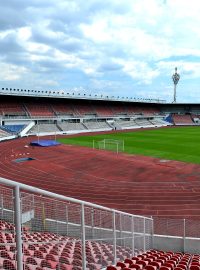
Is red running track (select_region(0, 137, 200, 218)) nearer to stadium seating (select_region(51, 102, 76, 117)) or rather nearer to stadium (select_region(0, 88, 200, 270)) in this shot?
stadium (select_region(0, 88, 200, 270))

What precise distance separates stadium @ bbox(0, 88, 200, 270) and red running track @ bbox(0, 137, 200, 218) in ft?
0.24

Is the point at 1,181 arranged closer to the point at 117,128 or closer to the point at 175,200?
the point at 175,200

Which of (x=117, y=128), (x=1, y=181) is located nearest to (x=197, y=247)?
(x=1, y=181)

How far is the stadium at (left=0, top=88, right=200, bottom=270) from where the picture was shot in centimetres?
506

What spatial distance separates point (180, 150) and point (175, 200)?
73.8ft

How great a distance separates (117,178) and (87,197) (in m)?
5.98

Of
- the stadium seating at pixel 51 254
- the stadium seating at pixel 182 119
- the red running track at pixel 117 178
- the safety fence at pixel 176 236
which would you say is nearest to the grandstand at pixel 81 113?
the stadium seating at pixel 182 119

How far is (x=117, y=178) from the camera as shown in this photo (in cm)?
2750

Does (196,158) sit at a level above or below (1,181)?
below

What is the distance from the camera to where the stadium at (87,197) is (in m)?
5.06

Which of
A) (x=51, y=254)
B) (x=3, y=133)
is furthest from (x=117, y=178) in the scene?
(x=3, y=133)

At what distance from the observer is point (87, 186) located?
2494cm

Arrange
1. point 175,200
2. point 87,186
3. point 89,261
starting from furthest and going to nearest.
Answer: point 87,186 → point 175,200 → point 89,261

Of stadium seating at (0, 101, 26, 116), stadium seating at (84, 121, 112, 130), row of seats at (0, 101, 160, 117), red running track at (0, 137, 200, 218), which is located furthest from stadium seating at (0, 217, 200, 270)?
stadium seating at (84, 121, 112, 130)
